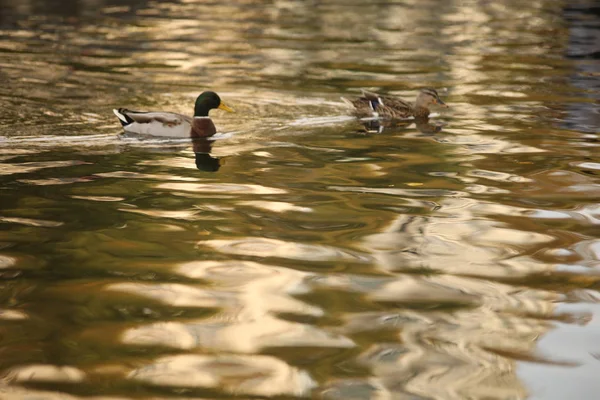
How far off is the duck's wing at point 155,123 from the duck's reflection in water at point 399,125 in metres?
2.54

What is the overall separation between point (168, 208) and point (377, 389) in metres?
4.34

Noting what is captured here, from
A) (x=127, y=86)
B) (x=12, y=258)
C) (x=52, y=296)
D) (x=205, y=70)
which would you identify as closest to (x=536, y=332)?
(x=52, y=296)

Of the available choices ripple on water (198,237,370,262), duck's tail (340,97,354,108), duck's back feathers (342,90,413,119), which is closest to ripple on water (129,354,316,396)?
ripple on water (198,237,370,262)

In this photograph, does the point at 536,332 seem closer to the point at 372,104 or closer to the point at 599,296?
the point at 599,296

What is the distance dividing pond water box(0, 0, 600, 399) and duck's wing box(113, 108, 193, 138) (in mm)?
144

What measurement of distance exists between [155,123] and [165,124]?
0.13 meters

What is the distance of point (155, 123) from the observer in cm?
1321

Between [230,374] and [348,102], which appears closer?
[230,374]

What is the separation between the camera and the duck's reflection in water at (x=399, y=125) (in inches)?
565

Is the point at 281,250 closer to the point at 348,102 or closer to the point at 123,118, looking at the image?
the point at 123,118

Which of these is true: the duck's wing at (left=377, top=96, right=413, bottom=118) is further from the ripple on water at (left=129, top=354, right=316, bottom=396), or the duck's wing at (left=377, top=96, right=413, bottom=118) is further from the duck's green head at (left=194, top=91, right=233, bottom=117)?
the ripple on water at (left=129, top=354, right=316, bottom=396)

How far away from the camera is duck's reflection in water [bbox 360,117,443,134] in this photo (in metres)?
14.4

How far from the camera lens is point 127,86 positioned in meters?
17.6

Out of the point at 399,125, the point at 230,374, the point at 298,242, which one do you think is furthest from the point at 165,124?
the point at 230,374
